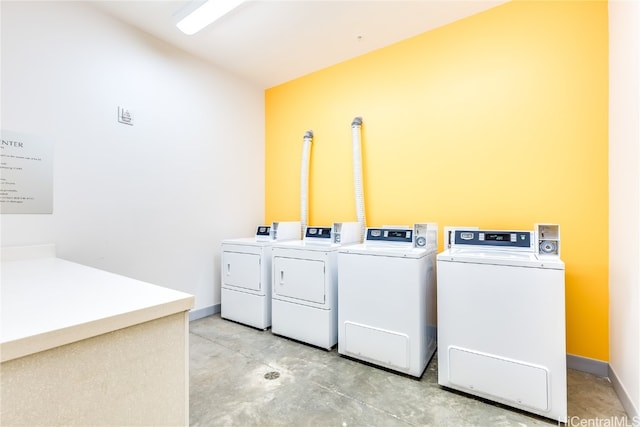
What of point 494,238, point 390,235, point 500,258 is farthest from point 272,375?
point 494,238

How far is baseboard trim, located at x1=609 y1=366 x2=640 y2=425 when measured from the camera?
164cm

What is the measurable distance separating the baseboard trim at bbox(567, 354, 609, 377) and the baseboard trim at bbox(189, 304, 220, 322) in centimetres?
Answer: 338

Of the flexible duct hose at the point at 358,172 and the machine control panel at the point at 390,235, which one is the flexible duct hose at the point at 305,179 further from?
the machine control panel at the point at 390,235

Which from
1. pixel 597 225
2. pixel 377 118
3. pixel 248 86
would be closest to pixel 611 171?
pixel 597 225

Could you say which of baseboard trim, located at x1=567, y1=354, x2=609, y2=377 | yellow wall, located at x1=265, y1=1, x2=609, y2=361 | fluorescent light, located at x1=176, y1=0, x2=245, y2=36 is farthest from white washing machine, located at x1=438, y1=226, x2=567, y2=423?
fluorescent light, located at x1=176, y1=0, x2=245, y2=36

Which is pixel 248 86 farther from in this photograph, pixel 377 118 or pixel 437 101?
pixel 437 101

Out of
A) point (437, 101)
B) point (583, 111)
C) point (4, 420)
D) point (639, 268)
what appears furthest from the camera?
point (437, 101)

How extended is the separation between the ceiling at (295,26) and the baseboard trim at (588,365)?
9.50 ft

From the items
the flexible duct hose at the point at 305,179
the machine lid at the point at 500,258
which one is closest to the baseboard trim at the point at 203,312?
the flexible duct hose at the point at 305,179

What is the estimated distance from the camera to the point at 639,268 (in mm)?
1605

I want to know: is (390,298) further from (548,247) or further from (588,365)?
(588,365)

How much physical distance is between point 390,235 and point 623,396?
1.70m

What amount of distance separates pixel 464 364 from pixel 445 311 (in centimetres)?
33

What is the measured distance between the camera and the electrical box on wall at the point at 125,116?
270 centimetres
